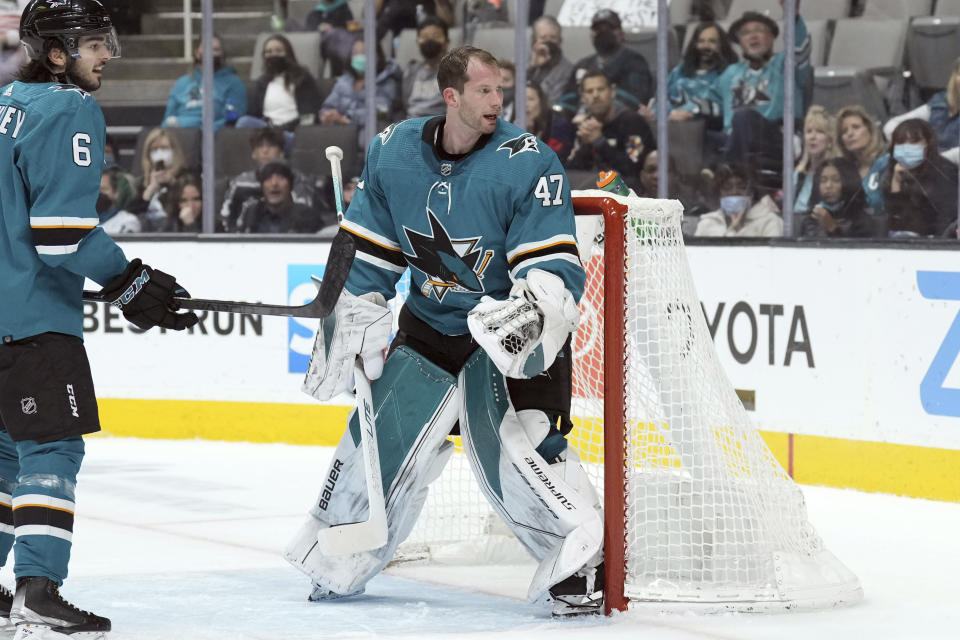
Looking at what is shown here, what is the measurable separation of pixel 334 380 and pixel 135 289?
1.82 feet

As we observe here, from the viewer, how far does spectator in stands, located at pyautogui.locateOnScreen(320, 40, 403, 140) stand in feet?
21.3

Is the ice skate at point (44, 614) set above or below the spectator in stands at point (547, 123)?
below

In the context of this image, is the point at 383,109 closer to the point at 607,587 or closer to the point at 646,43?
the point at 646,43

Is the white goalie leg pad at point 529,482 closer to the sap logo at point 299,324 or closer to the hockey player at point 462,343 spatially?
the hockey player at point 462,343

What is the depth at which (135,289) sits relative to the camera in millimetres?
2973

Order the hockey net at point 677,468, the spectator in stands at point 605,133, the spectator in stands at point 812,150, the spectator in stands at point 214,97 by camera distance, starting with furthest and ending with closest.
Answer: the spectator in stands at point 214,97
the spectator in stands at point 605,133
the spectator in stands at point 812,150
the hockey net at point 677,468

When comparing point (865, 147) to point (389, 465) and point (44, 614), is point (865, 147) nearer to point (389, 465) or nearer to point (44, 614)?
point (389, 465)

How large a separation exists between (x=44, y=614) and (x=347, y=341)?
844 mm

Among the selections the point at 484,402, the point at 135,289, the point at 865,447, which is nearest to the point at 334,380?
the point at 484,402

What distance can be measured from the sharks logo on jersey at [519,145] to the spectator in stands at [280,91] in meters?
3.50

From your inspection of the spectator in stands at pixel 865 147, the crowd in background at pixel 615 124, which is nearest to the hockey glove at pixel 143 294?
the crowd in background at pixel 615 124

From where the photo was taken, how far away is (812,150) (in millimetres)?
5516

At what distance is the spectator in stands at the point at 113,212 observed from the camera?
674 centimetres

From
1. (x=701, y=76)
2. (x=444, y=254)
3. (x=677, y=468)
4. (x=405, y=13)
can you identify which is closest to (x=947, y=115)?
(x=701, y=76)
